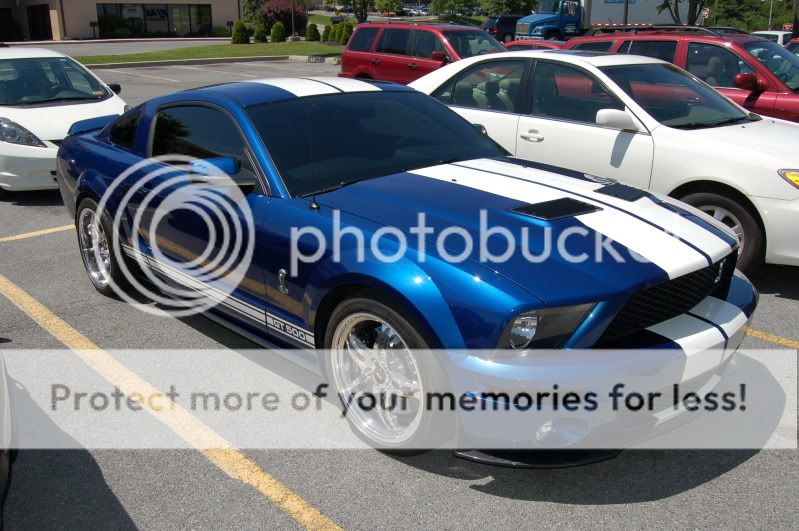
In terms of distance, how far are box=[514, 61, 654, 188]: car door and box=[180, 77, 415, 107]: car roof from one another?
1.84m

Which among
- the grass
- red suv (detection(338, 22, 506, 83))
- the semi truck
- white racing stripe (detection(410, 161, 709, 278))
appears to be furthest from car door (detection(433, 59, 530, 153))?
the grass

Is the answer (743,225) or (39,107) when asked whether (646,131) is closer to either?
(743,225)

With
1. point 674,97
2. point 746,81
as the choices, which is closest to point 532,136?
point 674,97

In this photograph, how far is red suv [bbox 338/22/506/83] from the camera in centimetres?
1374

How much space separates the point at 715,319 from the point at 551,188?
3.45 ft

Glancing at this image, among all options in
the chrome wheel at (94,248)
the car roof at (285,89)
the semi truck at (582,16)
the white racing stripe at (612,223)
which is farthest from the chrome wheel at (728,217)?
the semi truck at (582,16)

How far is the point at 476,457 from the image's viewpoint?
2.97m

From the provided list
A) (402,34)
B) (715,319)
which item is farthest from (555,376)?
(402,34)

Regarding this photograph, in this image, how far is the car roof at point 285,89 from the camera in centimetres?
426

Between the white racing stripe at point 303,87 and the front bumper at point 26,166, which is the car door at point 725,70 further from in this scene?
the front bumper at point 26,166

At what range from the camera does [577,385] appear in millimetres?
2807

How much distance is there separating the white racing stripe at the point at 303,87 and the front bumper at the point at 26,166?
4325mm

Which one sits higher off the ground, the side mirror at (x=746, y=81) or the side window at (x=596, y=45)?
Answer: the side window at (x=596, y=45)

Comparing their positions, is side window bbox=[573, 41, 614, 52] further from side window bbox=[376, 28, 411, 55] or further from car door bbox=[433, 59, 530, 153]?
side window bbox=[376, 28, 411, 55]
